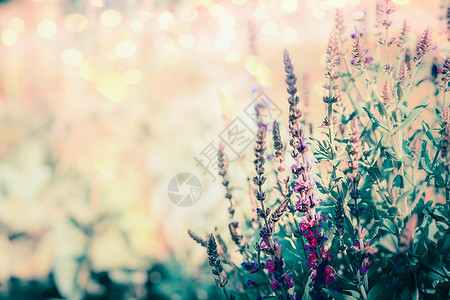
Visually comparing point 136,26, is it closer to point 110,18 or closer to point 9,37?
point 110,18

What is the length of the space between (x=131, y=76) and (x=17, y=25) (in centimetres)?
160

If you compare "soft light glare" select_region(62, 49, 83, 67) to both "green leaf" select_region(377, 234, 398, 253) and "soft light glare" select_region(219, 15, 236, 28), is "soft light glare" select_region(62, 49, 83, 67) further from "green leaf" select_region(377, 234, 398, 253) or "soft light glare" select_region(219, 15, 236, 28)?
"green leaf" select_region(377, 234, 398, 253)

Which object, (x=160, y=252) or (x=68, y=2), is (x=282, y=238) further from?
(x=68, y=2)

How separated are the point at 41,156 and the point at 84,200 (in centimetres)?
44

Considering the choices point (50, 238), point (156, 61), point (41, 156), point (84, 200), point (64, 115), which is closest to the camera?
point (50, 238)

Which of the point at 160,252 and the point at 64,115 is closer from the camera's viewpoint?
the point at 160,252

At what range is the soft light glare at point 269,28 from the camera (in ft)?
12.0

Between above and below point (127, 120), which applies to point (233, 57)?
above

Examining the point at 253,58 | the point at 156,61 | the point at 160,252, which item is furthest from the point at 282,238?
the point at 156,61

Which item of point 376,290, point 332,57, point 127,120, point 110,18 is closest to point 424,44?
point 332,57

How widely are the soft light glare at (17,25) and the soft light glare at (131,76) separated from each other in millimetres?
1409

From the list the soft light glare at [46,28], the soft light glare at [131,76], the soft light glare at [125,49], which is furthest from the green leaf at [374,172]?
the soft light glare at [46,28]

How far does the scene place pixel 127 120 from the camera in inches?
91.8

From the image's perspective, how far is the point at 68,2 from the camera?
361 centimetres
